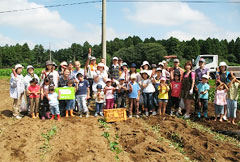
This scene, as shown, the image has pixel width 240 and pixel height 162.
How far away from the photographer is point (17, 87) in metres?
7.07

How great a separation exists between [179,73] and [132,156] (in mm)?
3988

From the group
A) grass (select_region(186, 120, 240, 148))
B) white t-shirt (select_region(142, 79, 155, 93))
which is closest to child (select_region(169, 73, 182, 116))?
white t-shirt (select_region(142, 79, 155, 93))

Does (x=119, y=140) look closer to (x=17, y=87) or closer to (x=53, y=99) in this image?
(x=53, y=99)

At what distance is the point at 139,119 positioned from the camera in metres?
7.21

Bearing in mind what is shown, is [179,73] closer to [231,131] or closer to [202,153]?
[231,131]

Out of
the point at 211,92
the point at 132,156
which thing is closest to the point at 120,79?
the point at 132,156

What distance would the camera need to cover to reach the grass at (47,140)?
15.4ft

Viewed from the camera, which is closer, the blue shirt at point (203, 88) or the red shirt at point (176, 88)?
the blue shirt at point (203, 88)

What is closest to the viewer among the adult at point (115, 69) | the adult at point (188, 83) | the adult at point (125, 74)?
the adult at point (188, 83)

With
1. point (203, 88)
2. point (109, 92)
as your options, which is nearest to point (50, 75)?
point (109, 92)

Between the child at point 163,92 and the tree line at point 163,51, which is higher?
the tree line at point 163,51

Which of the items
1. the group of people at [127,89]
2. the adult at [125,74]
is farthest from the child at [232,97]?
the adult at [125,74]

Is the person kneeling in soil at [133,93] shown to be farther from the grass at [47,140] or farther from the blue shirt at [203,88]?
the grass at [47,140]

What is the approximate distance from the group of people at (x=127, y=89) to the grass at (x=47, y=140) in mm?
1113
